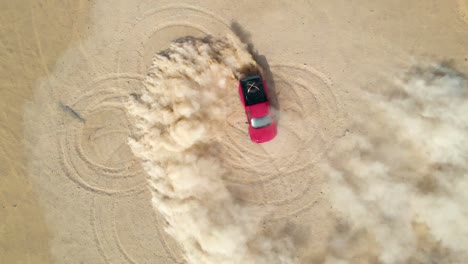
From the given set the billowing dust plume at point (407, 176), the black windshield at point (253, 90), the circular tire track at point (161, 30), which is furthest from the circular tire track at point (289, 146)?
the circular tire track at point (161, 30)

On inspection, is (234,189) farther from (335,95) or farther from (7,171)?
(7,171)

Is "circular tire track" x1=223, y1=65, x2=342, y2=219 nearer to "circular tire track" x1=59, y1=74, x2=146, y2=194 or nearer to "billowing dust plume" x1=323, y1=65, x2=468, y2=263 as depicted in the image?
"billowing dust plume" x1=323, y1=65, x2=468, y2=263

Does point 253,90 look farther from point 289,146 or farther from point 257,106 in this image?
point 289,146

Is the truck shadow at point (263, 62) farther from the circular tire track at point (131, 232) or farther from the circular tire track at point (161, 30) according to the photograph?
the circular tire track at point (131, 232)

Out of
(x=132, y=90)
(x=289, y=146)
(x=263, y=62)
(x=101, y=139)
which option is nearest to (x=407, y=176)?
(x=289, y=146)

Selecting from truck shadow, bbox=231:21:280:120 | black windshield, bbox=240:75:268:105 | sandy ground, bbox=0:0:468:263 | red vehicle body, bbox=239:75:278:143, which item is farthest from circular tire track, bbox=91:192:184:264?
truck shadow, bbox=231:21:280:120
